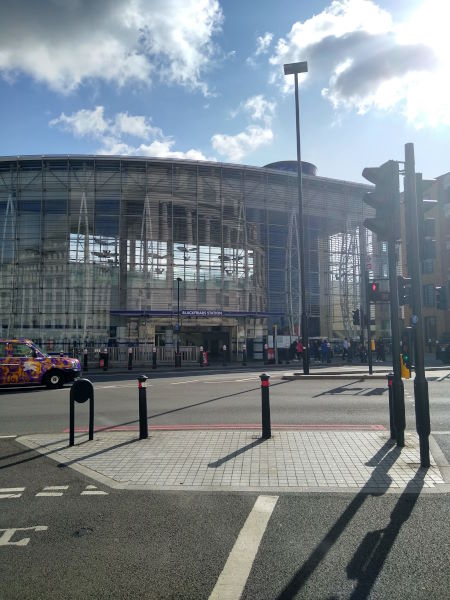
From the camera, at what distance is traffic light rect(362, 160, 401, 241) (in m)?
7.11

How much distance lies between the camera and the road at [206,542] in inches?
129

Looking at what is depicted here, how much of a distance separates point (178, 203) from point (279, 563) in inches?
1312

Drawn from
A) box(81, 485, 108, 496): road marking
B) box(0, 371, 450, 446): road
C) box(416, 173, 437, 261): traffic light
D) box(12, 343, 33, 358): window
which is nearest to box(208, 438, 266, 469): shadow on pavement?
box(81, 485, 108, 496): road marking

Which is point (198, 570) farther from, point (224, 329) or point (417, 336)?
point (224, 329)

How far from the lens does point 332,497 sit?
16.4 feet

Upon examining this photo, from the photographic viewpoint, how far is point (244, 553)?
12.3 feet

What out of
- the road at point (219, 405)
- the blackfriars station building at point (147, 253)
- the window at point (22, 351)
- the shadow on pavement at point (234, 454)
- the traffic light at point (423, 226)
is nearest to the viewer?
the shadow on pavement at point (234, 454)

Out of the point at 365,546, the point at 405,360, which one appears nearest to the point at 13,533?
the point at 365,546

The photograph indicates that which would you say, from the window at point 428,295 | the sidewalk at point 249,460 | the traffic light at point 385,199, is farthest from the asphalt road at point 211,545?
the window at point 428,295

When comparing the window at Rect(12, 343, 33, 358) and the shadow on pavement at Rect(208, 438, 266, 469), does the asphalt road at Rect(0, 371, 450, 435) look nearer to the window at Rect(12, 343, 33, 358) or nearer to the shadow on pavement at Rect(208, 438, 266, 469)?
the window at Rect(12, 343, 33, 358)

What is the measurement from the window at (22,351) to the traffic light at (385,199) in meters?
12.4

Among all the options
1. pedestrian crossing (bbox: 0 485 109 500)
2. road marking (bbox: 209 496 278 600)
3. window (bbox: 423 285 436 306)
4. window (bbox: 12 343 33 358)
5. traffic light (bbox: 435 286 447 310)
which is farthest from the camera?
window (bbox: 423 285 436 306)

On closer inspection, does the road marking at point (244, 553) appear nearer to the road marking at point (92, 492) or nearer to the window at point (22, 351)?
the road marking at point (92, 492)

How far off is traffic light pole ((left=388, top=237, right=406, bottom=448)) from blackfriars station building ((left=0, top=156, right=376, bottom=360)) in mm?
24751
